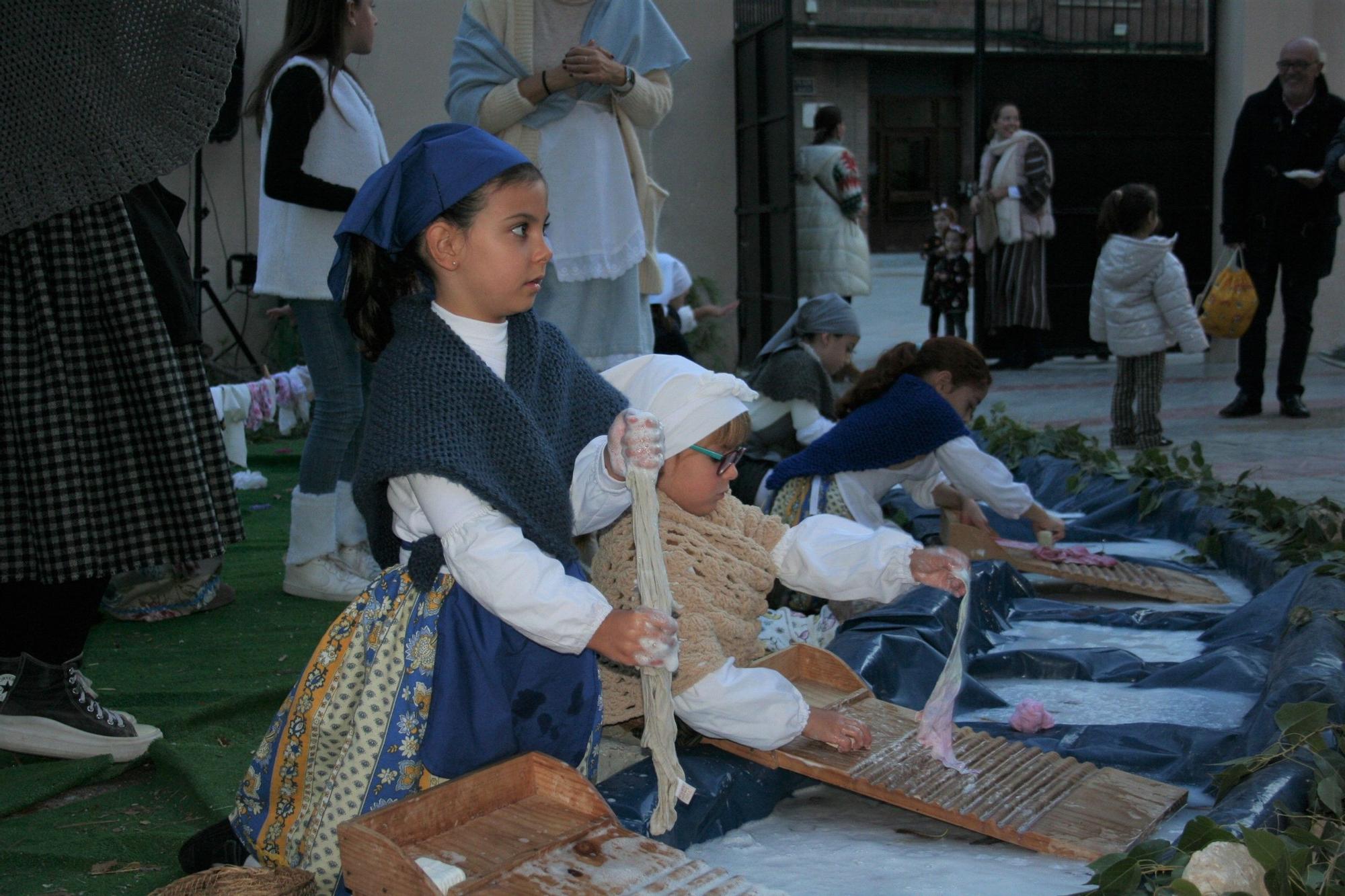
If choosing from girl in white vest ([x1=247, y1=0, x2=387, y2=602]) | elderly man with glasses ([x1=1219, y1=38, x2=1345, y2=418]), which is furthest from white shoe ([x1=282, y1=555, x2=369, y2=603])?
elderly man with glasses ([x1=1219, y1=38, x2=1345, y2=418])

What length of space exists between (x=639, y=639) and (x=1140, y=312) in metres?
5.22

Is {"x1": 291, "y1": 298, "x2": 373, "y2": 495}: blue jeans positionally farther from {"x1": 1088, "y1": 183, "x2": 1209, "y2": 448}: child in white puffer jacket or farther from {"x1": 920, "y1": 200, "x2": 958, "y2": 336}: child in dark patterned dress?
{"x1": 920, "y1": 200, "x2": 958, "y2": 336}: child in dark patterned dress

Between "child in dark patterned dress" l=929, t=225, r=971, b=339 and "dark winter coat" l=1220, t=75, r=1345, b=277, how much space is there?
3.07 m

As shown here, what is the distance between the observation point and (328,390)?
12.3ft

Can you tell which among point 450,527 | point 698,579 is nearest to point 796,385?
point 698,579

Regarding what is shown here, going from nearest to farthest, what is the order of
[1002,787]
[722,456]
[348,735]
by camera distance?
[348,735] < [1002,787] < [722,456]

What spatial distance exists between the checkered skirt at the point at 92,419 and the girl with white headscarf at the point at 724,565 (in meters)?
0.84

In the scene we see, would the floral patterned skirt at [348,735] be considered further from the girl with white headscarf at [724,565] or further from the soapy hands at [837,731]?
the soapy hands at [837,731]

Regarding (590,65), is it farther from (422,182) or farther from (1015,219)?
(1015,219)

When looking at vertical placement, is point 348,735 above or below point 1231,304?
below

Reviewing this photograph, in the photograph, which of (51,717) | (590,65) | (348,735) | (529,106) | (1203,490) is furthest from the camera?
(1203,490)

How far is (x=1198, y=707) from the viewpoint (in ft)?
9.40

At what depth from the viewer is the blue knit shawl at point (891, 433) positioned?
4.04 meters

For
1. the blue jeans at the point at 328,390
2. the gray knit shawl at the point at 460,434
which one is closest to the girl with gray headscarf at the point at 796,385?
the blue jeans at the point at 328,390
